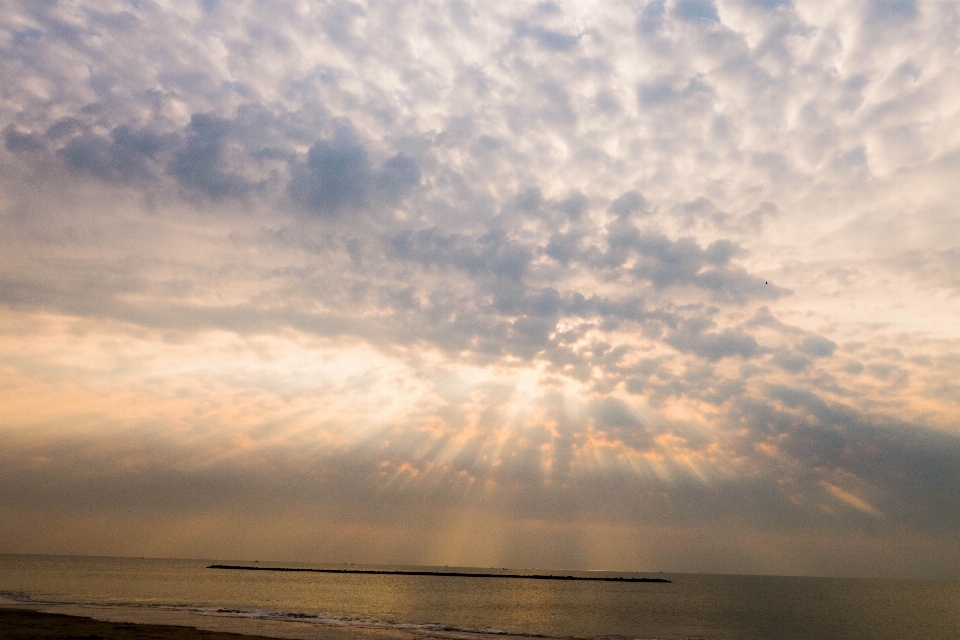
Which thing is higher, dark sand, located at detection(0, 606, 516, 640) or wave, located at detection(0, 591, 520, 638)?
dark sand, located at detection(0, 606, 516, 640)

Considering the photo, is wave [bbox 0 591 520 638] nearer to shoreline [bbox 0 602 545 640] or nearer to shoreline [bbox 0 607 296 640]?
shoreline [bbox 0 602 545 640]

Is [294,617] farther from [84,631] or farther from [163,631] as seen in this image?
[84,631]

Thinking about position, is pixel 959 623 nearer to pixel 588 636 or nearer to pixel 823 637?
pixel 823 637

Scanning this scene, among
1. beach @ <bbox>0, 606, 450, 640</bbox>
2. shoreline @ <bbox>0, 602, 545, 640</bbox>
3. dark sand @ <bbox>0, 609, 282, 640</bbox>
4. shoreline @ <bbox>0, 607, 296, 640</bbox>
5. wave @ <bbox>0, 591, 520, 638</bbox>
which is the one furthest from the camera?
wave @ <bbox>0, 591, 520, 638</bbox>

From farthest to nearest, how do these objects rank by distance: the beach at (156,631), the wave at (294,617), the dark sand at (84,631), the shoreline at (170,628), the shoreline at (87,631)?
the wave at (294,617)
the shoreline at (170,628)
the beach at (156,631)
the shoreline at (87,631)
the dark sand at (84,631)

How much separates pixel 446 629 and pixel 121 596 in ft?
197

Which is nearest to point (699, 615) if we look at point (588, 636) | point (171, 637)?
point (588, 636)

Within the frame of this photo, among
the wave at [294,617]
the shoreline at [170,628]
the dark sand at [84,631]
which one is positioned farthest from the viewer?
the wave at [294,617]

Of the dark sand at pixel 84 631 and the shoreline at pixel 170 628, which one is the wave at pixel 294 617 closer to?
the shoreline at pixel 170 628

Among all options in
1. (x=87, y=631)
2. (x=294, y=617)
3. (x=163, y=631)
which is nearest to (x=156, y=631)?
(x=163, y=631)

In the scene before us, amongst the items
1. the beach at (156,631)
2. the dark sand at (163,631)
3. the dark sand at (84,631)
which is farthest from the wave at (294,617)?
the dark sand at (84,631)

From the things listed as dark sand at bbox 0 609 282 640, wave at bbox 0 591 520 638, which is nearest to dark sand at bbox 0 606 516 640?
dark sand at bbox 0 609 282 640

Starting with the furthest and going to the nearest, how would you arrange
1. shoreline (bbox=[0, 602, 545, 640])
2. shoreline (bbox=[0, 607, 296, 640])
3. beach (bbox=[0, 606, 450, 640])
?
1. shoreline (bbox=[0, 602, 545, 640])
2. beach (bbox=[0, 606, 450, 640])
3. shoreline (bbox=[0, 607, 296, 640])

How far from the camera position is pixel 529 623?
72.6 meters
